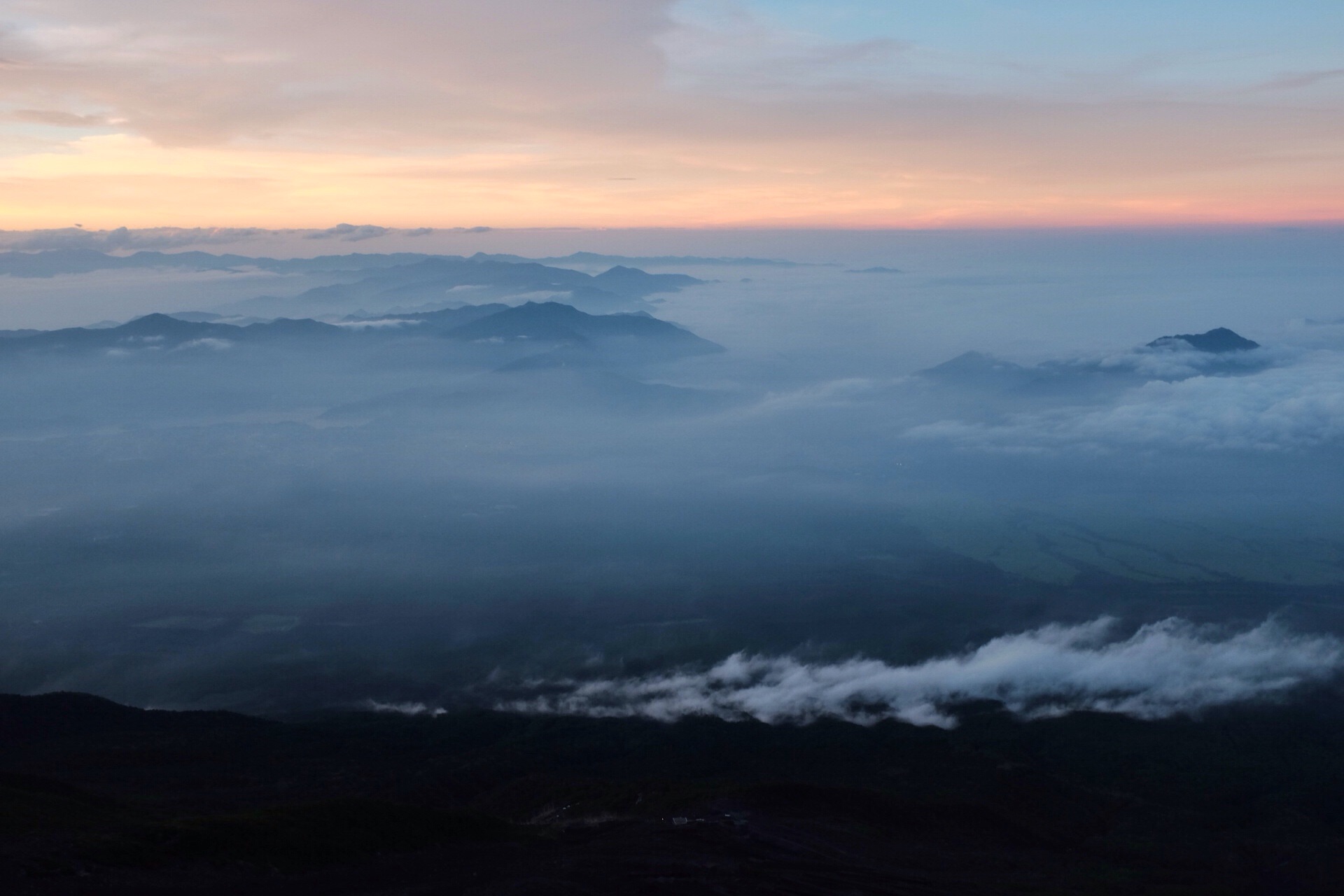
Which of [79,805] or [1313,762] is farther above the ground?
[79,805]

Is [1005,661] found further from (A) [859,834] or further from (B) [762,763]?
(A) [859,834]

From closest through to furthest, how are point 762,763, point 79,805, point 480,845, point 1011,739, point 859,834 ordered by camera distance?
point 79,805, point 480,845, point 859,834, point 762,763, point 1011,739

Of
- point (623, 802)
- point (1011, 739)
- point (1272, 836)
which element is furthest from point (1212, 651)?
point (623, 802)

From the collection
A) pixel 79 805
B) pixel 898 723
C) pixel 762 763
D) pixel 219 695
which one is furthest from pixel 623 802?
pixel 219 695

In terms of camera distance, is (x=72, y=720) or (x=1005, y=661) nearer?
(x=72, y=720)

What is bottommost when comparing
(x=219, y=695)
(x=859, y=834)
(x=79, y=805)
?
(x=219, y=695)

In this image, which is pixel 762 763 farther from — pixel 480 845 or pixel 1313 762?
pixel 1313 762

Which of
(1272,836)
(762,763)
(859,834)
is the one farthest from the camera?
(762,763)
